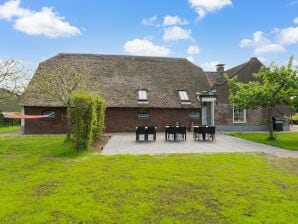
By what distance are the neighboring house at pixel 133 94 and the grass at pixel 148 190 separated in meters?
12.9

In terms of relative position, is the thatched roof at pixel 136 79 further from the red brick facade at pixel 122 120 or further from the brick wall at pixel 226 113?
the brick wall at pixel 226 113

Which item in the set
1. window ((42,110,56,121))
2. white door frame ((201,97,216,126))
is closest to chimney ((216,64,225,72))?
white door frame ((201,97,216,126))

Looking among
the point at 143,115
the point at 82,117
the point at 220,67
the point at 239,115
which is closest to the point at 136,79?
the point at 143,115

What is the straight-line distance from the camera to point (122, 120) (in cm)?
2491

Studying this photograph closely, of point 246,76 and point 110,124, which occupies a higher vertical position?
point 246,76

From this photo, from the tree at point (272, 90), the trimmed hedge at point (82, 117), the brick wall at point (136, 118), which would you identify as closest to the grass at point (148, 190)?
the trimmed hedge at point (82, 117)

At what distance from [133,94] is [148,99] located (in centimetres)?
129

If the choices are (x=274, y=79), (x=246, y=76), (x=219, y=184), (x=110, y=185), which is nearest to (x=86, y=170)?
(x=110, y=185)

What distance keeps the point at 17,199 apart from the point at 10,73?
11.7 meters

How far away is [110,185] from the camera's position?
752cm

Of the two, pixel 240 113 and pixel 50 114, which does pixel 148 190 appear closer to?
pixel 50 114

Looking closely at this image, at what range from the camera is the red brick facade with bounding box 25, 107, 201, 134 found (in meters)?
23.9

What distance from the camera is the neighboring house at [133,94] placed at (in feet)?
78.8

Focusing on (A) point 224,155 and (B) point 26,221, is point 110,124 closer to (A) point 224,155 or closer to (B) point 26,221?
(A) point 224,155
